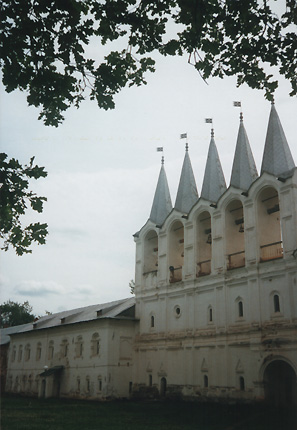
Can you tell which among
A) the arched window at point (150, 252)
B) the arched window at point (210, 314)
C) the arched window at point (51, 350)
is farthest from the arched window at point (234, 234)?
the arched window at point (51, 350)

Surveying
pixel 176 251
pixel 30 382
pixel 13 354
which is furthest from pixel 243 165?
pixel 13 354

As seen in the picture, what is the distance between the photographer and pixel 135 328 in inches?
1394

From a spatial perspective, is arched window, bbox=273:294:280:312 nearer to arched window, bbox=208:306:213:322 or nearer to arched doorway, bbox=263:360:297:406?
arched doorway, bbox=263:360:297:406

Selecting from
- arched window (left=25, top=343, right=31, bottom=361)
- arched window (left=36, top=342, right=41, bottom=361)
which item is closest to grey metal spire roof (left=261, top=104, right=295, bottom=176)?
arched window (left=36, top=342, right=41, bottom=361)

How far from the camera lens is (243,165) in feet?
101

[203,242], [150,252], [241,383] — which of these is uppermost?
[150,252]

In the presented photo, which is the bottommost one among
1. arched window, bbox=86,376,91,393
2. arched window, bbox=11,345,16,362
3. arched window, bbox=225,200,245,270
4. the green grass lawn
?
the green grass lawn

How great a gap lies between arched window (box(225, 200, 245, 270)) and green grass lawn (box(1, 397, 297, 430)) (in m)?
8.45

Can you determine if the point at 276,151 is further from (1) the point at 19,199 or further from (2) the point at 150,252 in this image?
(1) the point at 19,199

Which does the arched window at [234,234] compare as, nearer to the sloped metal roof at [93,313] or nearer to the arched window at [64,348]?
the sloped metal roof at [93,313]

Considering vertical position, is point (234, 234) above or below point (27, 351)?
above

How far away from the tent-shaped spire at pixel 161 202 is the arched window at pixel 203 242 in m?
4.72

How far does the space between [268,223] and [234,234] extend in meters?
2.71

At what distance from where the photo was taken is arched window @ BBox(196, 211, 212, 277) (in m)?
30.8
